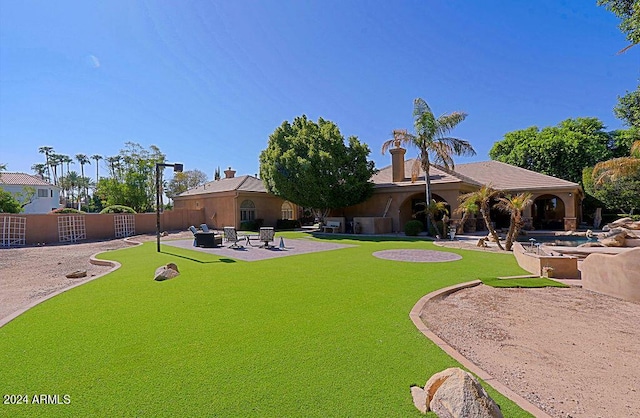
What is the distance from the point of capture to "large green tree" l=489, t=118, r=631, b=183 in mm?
30547

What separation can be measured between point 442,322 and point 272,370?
316 centimetres

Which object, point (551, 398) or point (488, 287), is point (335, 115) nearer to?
point (488, 287)

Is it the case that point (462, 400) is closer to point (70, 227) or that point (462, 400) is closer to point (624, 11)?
point (624, 11)

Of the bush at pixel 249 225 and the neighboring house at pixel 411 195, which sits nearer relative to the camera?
A: the neighboring house at pixel 411 195

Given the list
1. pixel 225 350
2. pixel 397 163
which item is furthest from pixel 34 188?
pixel 225 350

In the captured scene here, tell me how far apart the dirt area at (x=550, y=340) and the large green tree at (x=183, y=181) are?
5026 cm

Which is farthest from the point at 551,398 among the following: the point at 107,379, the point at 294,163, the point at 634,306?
the point at 294,163

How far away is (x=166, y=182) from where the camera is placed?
176 ft

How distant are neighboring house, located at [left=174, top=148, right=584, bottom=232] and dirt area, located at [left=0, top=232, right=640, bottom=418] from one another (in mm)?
15616

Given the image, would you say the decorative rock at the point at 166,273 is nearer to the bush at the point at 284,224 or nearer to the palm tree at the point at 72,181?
the bush at the point at 284,224

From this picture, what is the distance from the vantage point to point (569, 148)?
102 feet

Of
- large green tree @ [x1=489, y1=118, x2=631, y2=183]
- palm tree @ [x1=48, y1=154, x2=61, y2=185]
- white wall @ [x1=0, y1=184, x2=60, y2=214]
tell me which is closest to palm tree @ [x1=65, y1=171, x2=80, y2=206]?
palm tree @ [x1=48, y1=154, x2=61, y2=185]

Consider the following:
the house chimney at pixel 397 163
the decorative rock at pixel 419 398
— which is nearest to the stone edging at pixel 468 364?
the decorative rock at pixel 419 398

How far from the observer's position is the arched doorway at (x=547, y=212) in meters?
26.1
